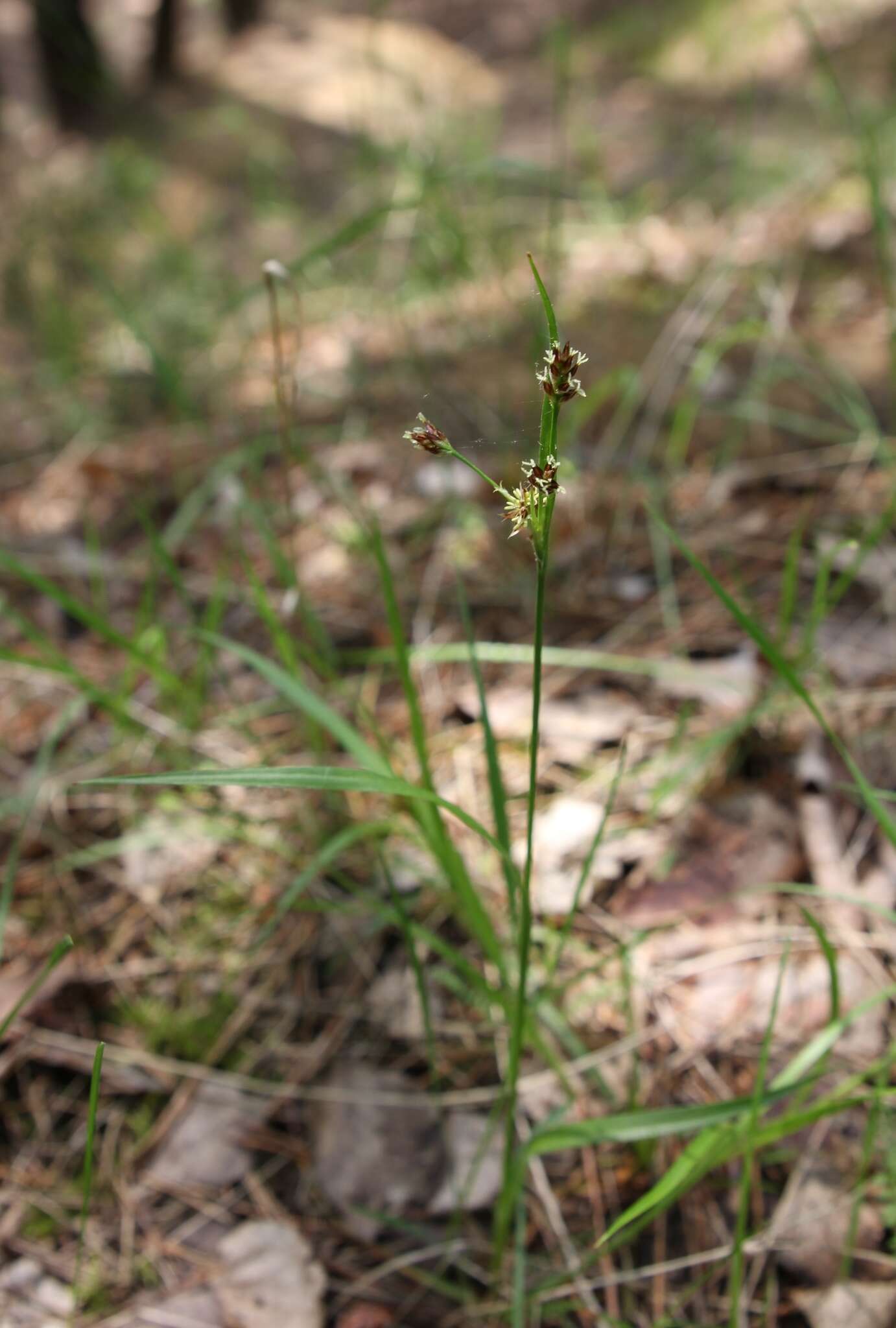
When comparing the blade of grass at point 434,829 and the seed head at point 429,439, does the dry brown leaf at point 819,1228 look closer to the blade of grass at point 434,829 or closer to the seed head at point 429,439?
the blade of grass at point 434,829

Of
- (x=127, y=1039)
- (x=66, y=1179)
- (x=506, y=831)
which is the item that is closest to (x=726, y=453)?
(x=506, y=831)

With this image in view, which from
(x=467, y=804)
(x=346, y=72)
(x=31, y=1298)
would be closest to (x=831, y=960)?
(x=467, y=804)

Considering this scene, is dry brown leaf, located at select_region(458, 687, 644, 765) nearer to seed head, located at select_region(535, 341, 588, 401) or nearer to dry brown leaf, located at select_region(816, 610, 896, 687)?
dry brown leaf, located at select_region(816, 610, 896, 687)

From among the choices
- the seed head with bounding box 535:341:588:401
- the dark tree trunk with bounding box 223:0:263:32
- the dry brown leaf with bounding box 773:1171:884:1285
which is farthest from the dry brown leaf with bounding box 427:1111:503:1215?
the dark tree trunk with bounding box 223:0:263:32

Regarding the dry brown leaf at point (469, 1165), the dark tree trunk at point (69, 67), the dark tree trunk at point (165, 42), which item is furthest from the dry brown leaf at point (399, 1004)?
the dark tree trunk at point (165, 42)

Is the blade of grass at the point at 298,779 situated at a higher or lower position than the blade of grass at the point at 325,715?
lower

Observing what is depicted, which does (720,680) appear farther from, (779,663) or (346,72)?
(346,72)
